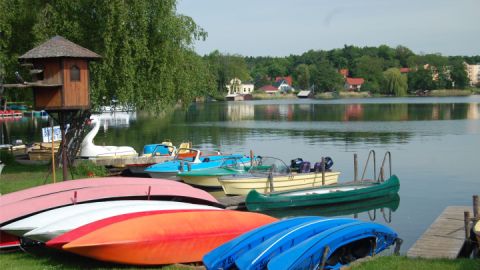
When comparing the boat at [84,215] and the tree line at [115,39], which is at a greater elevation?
the tree line at [115,39]

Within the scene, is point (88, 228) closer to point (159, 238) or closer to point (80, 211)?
point (80, 211)

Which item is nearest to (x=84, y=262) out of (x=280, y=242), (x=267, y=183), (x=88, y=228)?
(x=88, y=228)

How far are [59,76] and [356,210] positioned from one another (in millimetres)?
11738

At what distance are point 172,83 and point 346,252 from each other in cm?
1516

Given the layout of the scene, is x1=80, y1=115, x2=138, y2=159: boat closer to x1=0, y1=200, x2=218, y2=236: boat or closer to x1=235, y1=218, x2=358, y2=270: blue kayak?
x1=0, y1=200, x2=218, y2=236: boat

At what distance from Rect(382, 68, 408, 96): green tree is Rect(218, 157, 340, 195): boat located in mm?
158613

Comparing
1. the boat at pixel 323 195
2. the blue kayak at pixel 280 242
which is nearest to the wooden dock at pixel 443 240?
the blue kayak at pixel 280 242

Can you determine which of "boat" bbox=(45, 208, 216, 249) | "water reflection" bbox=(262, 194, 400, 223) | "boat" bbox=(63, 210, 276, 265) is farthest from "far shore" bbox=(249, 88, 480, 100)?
"boat" bbox=(63, 210, 276, 265)

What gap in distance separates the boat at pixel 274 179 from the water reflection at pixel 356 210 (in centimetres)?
153

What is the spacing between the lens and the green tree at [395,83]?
588 ft

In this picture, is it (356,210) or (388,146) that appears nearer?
(356,210)

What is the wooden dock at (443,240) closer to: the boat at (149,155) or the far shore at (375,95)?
the boat at (149,155)

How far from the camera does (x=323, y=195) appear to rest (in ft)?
74.2

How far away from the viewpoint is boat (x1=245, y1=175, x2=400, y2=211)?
2127cm
